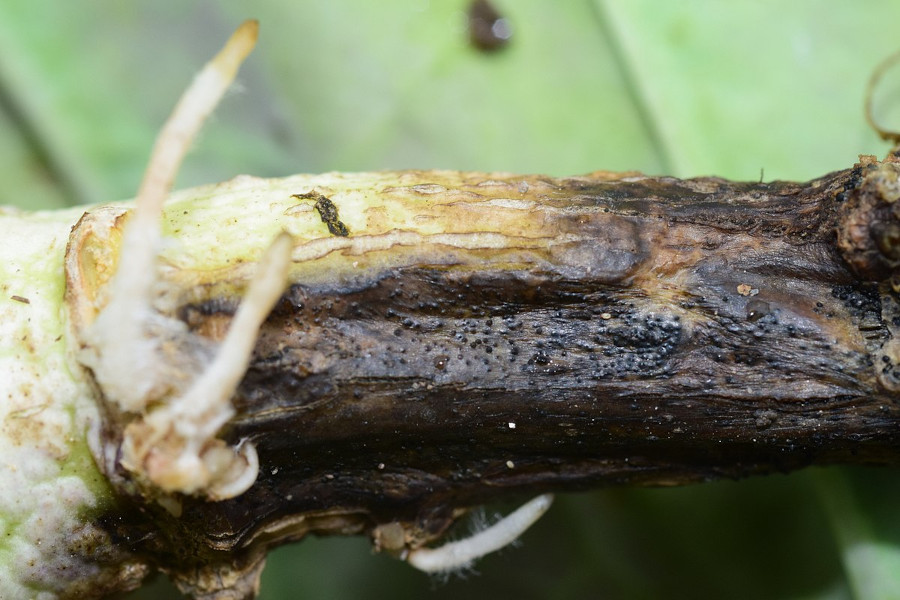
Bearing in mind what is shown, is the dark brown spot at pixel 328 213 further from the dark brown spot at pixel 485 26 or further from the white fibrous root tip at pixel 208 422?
the dark brown spot at pixel 485 26

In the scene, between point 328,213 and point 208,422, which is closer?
point 208,422

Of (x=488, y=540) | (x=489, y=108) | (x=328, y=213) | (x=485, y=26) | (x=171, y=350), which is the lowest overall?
(x=488, y=540)

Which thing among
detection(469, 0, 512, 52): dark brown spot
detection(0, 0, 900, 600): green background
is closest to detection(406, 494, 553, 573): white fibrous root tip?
detection(0, 0, 900, 600): green background

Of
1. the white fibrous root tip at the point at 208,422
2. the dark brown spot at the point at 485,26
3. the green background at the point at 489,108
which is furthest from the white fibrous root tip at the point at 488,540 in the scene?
the dark brown spot at the point at 485,26

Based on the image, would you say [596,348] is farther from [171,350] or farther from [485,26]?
[485,26]

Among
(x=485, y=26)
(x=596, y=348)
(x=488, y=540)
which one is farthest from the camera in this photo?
(x=485, y=26)

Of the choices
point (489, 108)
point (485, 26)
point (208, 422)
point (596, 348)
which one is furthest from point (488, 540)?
point (485, 26)

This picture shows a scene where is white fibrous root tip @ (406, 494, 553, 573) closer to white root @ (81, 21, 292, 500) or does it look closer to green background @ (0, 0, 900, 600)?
white root @ (81, 21, 292, 500)

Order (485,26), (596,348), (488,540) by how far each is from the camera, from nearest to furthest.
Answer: (596,348) < (488,540) < (485,26)
